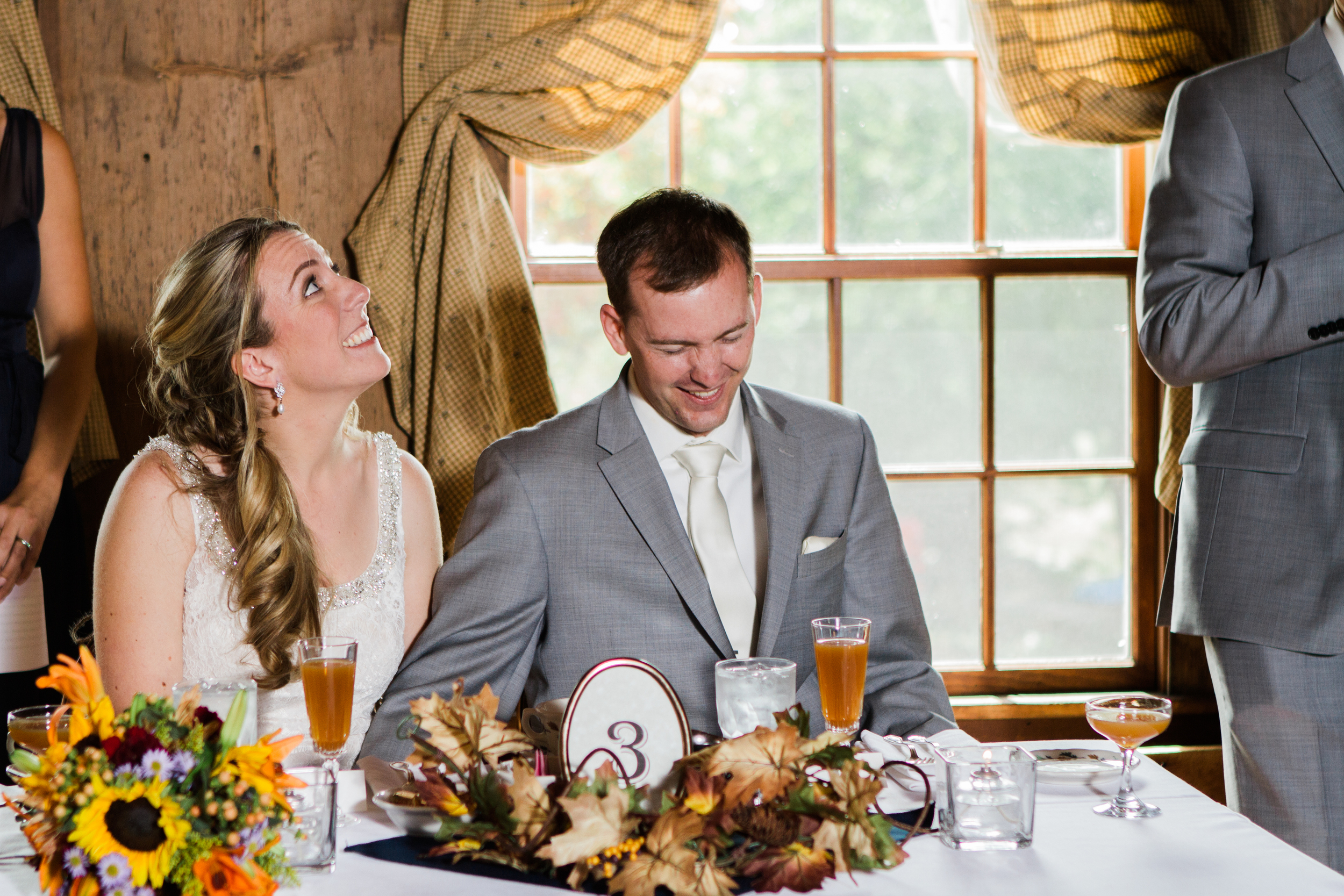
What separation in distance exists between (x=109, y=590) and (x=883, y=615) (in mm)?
1130

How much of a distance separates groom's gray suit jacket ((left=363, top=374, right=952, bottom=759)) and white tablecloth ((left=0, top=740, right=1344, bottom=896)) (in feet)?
1.68

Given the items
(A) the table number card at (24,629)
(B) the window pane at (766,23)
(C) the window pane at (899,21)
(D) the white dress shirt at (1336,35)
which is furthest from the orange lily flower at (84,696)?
(C) the window pane at (899,21)

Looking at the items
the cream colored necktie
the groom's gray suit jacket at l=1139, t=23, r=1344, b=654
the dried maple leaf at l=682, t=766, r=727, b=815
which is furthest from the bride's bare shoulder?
the groom's gray suit jacket at l=1139, t=23, r=1344, b=654

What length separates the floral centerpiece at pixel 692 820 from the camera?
945 millimetres

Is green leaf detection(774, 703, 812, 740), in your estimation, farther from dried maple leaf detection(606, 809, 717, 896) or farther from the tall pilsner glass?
the tall pilsner glass

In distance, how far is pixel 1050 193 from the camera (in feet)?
9.33

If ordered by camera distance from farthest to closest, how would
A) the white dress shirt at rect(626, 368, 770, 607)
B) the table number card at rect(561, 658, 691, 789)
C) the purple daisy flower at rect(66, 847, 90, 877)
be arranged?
the white dress shirt at rect(626, 368, 770, 607) → the table number card at rect(561, 658, 691, 789) → the purple daisy flower at rect(66, 847, 90, 877)

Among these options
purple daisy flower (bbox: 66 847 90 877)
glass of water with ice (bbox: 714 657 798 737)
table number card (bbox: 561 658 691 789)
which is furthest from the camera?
glass of water with ice (bbox: 714 657 798 737)

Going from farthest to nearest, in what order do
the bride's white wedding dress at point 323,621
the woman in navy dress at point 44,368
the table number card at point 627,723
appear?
the woman in navy dress at point 44,368 → the bride's white wedding dress at point 323,621 → the table number card at point 627,723

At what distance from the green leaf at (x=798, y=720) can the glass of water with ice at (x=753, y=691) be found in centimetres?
10

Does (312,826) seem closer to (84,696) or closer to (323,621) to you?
(84,696)

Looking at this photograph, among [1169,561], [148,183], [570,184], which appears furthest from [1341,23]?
[148,183]

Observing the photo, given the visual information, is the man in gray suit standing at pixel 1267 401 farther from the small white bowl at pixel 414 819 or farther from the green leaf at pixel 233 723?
the green leaf at pixel 233 723

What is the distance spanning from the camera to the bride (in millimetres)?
1720
